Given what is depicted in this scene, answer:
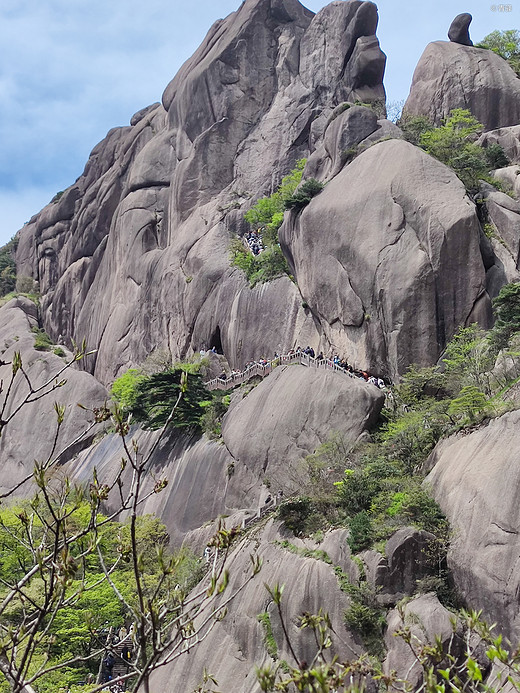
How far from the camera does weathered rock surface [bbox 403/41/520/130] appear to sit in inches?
1928

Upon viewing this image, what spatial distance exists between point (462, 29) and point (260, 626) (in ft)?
151

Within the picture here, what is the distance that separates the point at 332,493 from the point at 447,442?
4037mm

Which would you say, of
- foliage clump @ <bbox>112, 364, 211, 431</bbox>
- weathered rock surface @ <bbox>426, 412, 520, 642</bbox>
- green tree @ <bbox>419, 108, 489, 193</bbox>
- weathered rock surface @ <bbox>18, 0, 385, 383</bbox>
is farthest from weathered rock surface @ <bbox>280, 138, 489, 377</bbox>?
weathered rock surface @ <bbox>426, 412, 520, 642</bbox>

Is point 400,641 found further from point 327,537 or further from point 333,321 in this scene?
point 333,321

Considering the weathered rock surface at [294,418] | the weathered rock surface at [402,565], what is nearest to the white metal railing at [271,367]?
the weathered rock surface at [294,418]

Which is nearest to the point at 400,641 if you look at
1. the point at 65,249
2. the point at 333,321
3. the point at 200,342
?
the point at 333,321

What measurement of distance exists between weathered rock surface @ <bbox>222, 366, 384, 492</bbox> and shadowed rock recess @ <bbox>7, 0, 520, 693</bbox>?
95 mm

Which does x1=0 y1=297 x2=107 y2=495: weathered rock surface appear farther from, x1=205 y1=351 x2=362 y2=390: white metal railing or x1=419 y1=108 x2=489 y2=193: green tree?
x1=419 y1=108 x2=489 y2=193: green tree

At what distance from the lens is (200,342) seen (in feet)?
157

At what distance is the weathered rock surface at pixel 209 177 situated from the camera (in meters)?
50.2

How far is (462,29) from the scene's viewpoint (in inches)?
2110

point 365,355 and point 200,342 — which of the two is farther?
point 200,342

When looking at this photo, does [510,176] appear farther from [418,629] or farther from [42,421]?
[42,421]

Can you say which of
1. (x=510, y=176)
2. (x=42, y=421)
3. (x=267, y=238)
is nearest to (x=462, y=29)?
(x=510, y=176)
